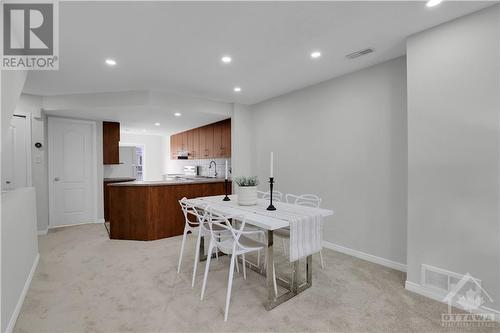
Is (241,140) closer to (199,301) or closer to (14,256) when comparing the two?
(199,301)

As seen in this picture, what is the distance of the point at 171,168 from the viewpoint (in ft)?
28.5

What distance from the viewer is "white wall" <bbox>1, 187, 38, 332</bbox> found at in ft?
5.80

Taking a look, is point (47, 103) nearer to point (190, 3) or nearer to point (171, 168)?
point (190, 3)

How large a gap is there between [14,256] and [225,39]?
276 centimetres

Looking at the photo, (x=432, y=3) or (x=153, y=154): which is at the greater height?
(x=432, y=3)

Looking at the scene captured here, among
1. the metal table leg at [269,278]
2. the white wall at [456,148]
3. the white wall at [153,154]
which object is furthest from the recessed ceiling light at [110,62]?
the white wall at [153,154]

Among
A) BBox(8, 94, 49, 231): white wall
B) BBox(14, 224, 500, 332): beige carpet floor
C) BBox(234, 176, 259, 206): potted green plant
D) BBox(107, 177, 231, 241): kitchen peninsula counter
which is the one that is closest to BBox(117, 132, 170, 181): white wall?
BBox(8, 94, 49, 231): white wall

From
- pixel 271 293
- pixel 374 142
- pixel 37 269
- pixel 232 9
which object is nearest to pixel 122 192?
pixel 37 269

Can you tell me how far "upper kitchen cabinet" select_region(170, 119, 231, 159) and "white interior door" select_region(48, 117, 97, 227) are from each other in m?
2.35

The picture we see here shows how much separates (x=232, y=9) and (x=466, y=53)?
6.78ft

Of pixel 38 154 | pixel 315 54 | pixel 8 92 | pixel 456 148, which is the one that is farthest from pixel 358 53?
pixel 38 154

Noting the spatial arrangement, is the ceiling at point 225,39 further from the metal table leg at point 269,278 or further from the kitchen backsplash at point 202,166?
the kitchen backsplash at point 202,166

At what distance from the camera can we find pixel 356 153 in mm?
3248

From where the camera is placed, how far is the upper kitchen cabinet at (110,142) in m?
5.33
